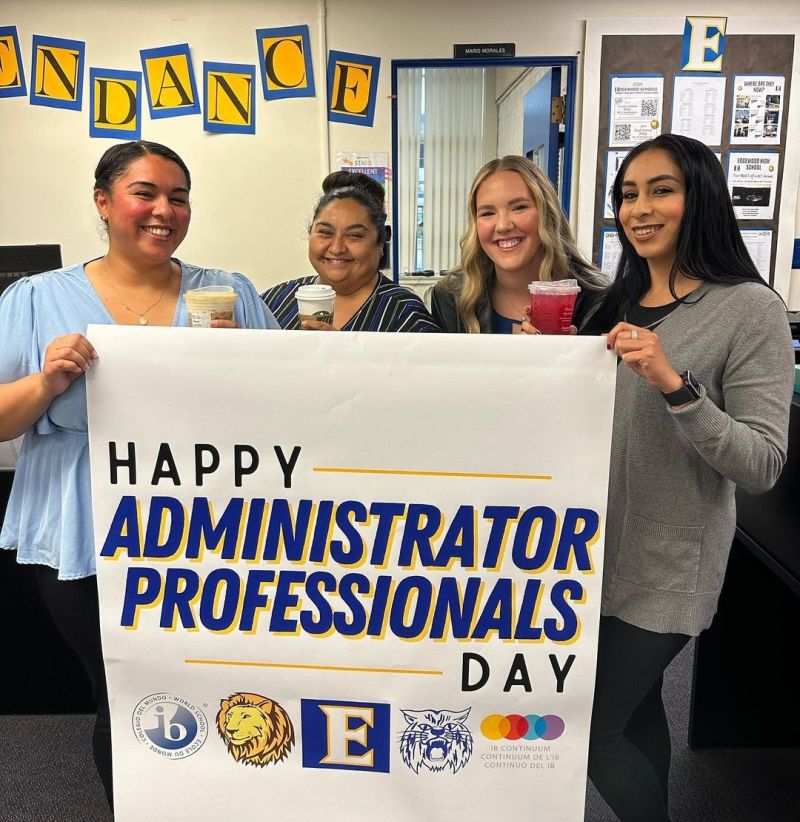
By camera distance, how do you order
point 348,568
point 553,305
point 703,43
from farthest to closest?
point 703,43
point 553,305
point 348,568

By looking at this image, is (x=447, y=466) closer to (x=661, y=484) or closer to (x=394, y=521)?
(x=394, y=521)

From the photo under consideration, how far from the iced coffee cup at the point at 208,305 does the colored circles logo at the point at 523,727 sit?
32.5 inches

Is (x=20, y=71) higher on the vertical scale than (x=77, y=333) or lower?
higher

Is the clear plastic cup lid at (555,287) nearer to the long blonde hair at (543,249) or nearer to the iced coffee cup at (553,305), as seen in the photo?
the iced coffee cup at (553,305)

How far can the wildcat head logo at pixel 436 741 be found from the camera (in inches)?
46.1

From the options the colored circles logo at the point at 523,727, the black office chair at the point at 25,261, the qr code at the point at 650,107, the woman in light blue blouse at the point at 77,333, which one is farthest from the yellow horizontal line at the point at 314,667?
the qr code at the point at 650,107

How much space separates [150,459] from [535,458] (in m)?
0.62

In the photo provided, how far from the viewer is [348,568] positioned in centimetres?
113

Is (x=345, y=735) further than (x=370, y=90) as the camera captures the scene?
No

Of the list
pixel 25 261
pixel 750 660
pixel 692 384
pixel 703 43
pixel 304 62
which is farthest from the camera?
pixel 304 62

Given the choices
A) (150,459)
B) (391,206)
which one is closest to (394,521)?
(150,459)

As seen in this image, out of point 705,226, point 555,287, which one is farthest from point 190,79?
point 705,226

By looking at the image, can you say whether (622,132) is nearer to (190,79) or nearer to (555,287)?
(190,79)

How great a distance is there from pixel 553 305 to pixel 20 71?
10.8 feet
